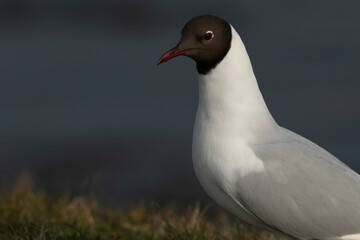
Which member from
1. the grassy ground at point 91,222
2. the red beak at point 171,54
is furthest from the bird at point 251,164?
the grassy ground at point 91,222

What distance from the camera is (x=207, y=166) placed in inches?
250

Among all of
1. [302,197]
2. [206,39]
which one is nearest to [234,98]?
[206,39]

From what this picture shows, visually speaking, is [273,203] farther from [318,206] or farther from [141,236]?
[141,236]

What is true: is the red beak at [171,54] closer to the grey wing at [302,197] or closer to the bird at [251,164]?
the bird at [251,164]

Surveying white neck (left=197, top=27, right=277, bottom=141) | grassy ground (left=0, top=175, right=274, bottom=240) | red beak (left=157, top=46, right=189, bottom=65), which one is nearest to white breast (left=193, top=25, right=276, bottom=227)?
white neck (left=197, top=27, right=277, bottom=141)

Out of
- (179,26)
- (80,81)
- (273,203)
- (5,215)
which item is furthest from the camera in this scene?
(179,26)

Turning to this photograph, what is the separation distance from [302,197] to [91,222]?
1939mm

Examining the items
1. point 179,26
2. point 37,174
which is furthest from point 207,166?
point 179,26

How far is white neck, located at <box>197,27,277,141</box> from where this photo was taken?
6426 millimetres

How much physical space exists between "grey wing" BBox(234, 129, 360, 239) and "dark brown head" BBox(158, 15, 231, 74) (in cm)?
71

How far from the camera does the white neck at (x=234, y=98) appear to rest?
6.43m

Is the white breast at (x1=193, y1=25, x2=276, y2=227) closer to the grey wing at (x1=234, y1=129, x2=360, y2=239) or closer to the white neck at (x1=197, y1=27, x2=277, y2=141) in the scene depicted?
the white neck at (x1=197, y1=27, x2=277, y2=141)

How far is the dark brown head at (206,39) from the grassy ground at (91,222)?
1372 millimetres

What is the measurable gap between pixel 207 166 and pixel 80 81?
744 cm
